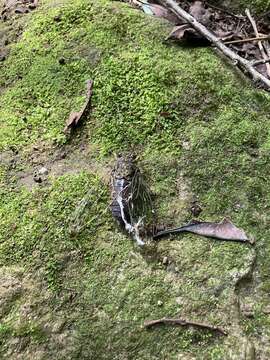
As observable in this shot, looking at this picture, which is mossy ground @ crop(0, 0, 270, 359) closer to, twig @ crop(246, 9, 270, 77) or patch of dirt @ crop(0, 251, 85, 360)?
patch of dirt @ crop(0, 251, 85, 360)

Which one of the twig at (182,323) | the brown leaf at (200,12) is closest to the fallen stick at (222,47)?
the brown leaf at (200,12)

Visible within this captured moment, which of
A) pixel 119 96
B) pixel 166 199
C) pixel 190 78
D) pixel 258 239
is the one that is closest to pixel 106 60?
pixel 119 96

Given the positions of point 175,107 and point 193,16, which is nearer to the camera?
point 175,107

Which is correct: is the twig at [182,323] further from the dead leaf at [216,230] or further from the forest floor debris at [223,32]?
the forest floor debris at [223,32]

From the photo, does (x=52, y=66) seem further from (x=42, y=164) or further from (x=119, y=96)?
(x=42, y=164)

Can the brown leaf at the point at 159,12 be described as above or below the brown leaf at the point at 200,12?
above

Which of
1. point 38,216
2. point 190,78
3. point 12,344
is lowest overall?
point 12,344
